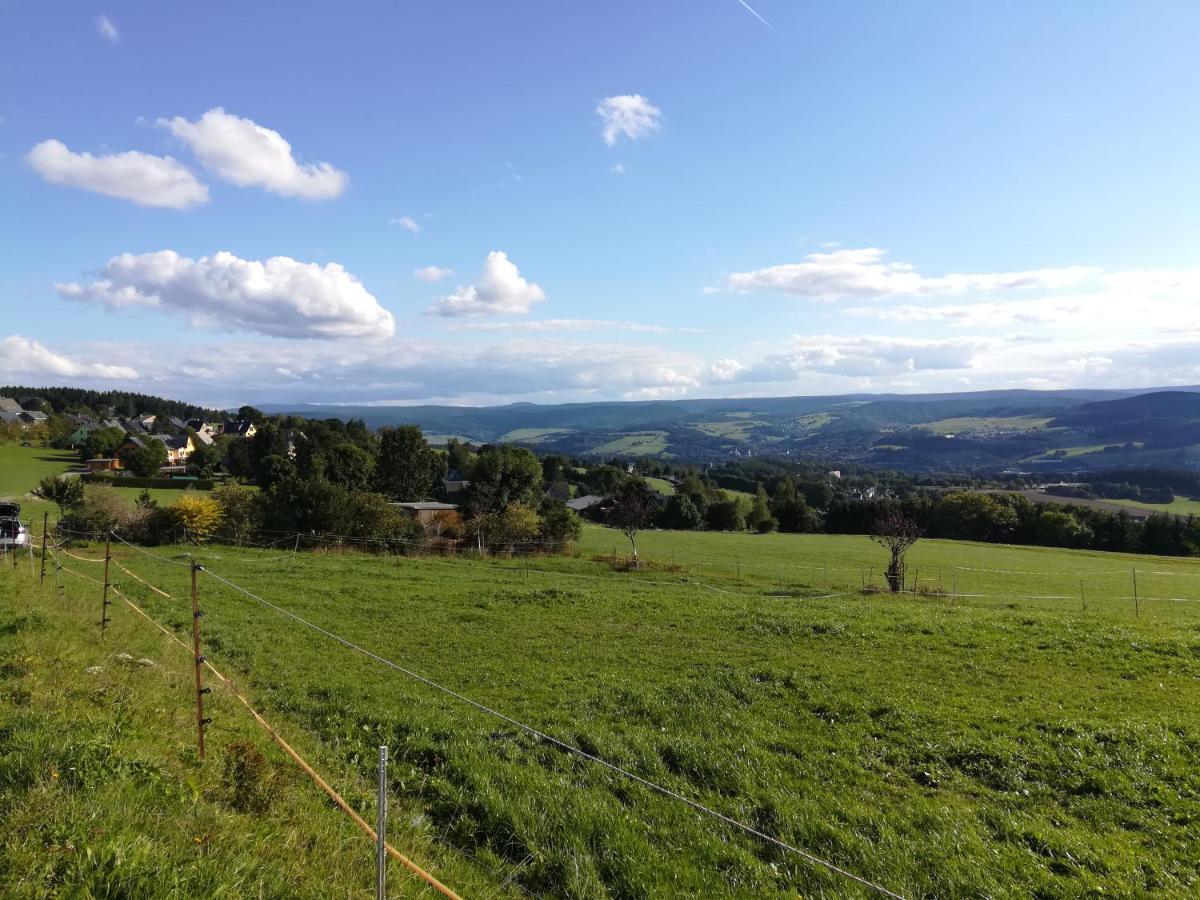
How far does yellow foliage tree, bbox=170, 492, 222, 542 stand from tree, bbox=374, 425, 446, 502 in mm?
39522

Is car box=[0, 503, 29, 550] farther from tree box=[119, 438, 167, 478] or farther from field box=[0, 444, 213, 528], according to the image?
tree box=[119, 438, 167, 478]

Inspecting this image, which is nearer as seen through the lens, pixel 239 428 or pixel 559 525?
pixel 559 525

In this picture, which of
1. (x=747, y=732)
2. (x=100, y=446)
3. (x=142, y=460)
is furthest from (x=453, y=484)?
(x=747, y=732)

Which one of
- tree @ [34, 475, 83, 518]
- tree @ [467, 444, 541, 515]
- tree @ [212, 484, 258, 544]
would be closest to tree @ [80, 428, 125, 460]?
tree @ [34, 475, 83, 518]

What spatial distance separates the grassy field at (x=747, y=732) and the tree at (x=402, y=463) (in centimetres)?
6291

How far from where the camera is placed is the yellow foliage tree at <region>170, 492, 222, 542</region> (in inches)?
1615

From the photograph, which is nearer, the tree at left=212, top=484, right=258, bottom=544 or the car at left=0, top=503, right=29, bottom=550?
the car at left=0, top=503, right=29, bottom=550

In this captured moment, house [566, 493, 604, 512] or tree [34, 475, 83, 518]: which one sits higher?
tree [34, 475, 83, 518]

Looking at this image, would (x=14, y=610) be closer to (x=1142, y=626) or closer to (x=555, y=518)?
(x=1142, y=626)

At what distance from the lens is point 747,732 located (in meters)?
9.89

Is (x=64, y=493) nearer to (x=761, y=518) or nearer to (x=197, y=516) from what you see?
(x=197, y=516)

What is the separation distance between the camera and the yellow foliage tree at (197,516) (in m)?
41.0

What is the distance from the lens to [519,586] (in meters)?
25.8

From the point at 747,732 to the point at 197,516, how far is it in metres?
42.4
